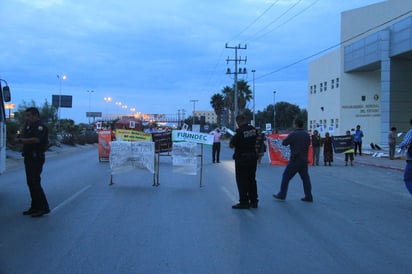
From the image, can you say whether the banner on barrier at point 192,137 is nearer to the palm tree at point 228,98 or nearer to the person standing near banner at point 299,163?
the person standing near banner at point 299,163

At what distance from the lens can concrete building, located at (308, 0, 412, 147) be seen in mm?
33875

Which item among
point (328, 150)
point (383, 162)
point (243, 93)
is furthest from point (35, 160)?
point (243, 93)

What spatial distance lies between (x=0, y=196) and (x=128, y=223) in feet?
14.5

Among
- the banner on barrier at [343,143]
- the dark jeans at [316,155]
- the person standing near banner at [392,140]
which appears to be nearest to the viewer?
the dark jeans at [316,155]

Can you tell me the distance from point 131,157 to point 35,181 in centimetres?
479

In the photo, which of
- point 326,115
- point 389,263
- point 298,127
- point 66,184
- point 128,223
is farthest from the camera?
point 326,115

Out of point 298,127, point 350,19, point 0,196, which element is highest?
point 350,19

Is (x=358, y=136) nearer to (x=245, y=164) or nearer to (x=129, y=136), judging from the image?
(x=129, y=136)

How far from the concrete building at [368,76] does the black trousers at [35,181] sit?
28.9m

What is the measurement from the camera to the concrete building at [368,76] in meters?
33.9

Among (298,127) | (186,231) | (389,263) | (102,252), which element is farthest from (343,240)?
(298,127)

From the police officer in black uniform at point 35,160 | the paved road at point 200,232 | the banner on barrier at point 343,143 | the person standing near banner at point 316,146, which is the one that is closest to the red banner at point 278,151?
the person standing near banner at point 316,146

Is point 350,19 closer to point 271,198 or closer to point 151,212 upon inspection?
point 271,198

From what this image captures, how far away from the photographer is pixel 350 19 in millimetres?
42250
